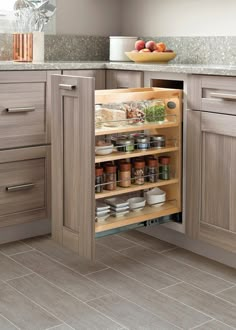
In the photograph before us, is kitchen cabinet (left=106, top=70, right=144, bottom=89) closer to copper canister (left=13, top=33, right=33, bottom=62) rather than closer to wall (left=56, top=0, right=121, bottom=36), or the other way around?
copper canister (left=13, top=33, right=33, bottom=62)

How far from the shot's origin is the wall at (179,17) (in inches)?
132

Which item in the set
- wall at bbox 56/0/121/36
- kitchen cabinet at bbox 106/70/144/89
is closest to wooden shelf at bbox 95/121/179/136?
kitchen cabinet at bbox 106/70/144/89

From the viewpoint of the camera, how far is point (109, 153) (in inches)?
109

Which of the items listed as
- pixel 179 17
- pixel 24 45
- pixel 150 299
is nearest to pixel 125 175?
pixel 150 299

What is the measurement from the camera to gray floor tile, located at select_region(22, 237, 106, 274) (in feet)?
9.15

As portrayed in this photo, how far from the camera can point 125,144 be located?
284 centimetres

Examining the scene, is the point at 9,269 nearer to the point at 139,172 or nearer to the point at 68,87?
the point at 139,172

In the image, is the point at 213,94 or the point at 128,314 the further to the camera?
the point at 213,94

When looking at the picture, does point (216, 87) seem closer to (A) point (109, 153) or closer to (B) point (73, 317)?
(A) point (109, 153)

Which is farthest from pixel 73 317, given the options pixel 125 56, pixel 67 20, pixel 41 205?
pixel 67 20

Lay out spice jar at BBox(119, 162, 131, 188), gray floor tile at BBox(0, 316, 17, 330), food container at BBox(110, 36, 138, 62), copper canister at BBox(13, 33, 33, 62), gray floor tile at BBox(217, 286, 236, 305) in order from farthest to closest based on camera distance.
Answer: food container at BBox(110, 36, 138, 62) < copper canister at BBox(13, 33, 33, 62) < spice jar at BBox(119, 162, 131, 188) < gray floor tile at BBox(217, 286, 236, 305) < gray floor tile at BBox(0, 316, 17, 330)

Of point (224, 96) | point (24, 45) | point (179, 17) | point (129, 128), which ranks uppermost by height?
point (179, 17)

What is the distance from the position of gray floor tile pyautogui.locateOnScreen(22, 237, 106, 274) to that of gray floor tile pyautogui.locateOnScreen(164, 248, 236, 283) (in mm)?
397

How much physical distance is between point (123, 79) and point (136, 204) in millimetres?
708
